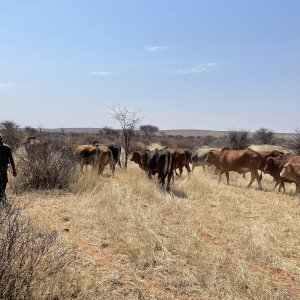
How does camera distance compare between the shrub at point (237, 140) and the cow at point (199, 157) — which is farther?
the shrub at point (237, 140)

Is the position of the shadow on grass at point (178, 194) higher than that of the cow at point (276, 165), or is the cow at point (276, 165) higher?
the cow at point (276, 165)

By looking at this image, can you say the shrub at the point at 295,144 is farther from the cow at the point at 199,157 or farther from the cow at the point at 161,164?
the cow at the point at 161,164

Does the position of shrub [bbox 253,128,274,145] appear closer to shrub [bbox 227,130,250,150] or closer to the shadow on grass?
shrub [bbox 227,130,250,150]

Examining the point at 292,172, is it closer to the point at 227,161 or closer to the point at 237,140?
the point at 227,161

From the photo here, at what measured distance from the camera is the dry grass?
578cm

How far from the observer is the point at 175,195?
13578mm

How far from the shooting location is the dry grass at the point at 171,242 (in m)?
5.78

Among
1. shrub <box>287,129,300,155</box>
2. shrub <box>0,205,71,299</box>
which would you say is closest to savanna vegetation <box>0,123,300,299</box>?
shrub <box>0,205,71,299</box>

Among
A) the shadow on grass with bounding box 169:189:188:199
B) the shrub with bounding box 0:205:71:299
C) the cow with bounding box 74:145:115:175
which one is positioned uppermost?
the cow with bounding box 74:145:115:175

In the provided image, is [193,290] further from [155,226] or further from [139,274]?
[155,226]

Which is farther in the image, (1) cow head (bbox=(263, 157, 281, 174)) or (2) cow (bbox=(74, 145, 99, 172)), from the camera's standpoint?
(1) cow head (bbox=(263, 157, 281, 174))

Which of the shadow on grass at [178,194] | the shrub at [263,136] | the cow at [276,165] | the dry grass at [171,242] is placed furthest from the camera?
the shrub at [263,136]

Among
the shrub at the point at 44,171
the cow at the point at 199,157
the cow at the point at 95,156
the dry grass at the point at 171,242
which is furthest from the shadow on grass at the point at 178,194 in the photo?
the cow at the point at 199,157

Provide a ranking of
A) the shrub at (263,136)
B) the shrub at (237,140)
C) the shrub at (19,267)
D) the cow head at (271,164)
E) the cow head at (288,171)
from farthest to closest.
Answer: the shrub at (263,136)
the shrub at (237,140)
the cow head at (271,164)
the cow head at (288,171)
the shrub at (19,267)
